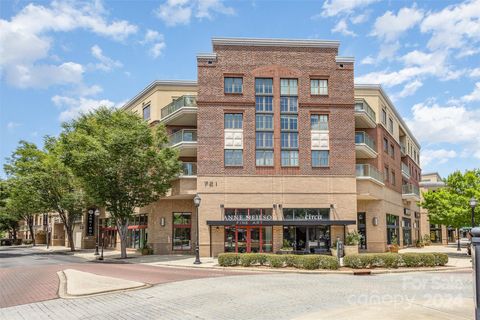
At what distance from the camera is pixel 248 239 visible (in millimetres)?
34844

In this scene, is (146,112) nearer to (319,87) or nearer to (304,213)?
(319,87)

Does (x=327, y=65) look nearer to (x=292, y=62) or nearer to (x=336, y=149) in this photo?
(x=292, y=62)

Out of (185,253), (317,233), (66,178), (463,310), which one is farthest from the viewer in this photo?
(66,178)

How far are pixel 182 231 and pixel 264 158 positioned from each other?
9723 mm

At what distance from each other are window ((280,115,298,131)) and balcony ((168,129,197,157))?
7132 mm

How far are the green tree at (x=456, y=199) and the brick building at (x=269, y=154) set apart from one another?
16.1ft

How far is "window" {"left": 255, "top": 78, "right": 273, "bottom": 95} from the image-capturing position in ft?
121

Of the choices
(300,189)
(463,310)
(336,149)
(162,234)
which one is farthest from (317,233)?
(463,310)

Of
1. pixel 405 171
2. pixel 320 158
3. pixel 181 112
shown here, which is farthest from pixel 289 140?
pixel 405 171

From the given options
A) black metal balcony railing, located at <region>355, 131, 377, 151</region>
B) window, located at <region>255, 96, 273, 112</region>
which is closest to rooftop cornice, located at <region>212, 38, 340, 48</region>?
window, located at <region>255, 96, 273, 112</region>

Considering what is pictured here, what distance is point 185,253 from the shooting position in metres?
38.5

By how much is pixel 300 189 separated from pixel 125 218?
45.0ft

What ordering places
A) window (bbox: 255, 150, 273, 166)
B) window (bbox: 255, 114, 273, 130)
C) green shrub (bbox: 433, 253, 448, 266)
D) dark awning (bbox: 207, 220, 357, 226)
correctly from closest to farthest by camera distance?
green shrub (bbox: 433, 253, 448, 266) → dark awning (bbox: 207, 220, 357, 226) → window (bbox: 255, 150, 273, 166) → window (bbox: 255, 114, 273, 130)

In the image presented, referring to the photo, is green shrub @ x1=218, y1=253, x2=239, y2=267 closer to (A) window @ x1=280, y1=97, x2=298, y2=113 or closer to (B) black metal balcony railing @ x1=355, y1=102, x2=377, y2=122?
(A) window @ x1=280, y1=97, x2=298, y2=113
